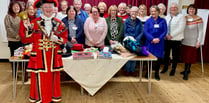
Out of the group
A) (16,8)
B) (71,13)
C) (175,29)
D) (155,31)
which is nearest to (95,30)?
(71,13)

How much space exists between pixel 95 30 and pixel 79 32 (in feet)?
0.93

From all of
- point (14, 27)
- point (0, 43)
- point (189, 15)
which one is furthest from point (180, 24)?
point (0, 43)

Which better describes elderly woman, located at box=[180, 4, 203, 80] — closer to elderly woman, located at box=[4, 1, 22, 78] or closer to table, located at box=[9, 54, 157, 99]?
table, located at box=[9, 54, 157, 99]

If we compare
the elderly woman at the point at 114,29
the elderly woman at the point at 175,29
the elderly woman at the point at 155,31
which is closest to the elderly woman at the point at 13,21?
the elderly woman at the point at 114,29

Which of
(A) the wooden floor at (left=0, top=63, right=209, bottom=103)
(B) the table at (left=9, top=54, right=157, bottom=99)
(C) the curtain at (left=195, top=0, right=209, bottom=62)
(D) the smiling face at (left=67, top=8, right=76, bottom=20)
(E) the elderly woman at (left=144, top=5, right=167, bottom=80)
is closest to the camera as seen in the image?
(B) the table at (left=9, top=54, right=157, bottom=99)

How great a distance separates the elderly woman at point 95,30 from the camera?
3490 millimetres

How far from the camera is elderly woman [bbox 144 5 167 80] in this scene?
359 centimetres

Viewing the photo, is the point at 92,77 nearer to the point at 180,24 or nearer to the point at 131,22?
the point at 131,22

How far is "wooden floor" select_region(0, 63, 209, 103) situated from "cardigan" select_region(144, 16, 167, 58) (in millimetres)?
610

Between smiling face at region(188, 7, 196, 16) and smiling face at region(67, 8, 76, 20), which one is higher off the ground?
smiling face at region(188, 7, 196, 16)

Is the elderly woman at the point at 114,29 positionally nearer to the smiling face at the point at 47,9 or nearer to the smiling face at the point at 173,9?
the smiling face at the point at 173,9

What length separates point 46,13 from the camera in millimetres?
2352

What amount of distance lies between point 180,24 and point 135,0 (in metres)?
1.39

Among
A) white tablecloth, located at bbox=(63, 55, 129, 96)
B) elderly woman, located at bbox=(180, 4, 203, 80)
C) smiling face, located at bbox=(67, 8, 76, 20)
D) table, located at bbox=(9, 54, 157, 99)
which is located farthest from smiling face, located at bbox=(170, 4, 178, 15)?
smiling face, located at bbox=(67, 8, 76, 20)
